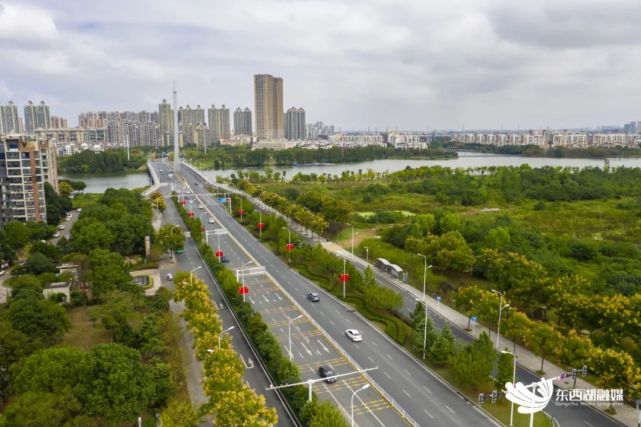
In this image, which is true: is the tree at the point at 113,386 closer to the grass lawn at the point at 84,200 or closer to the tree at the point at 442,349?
the tree at the point at 442,349

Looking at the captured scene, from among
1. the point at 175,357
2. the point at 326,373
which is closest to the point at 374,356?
the point at 326,373

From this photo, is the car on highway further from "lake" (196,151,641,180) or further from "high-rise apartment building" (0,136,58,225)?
"lake" (196,151,641,180)

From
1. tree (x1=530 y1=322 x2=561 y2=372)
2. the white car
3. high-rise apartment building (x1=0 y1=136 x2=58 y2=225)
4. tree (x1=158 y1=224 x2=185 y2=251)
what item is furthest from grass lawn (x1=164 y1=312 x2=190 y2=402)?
high-rise apartment building (x1=0 y1=136 x2=58 y2=225)

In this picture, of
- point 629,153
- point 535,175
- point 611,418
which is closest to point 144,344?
point 611,418

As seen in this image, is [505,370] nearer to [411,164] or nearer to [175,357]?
[175,357]

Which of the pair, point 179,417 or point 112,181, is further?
point 112,181

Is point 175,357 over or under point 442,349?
under

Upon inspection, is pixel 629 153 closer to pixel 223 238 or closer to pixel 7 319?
pixel 223 238
